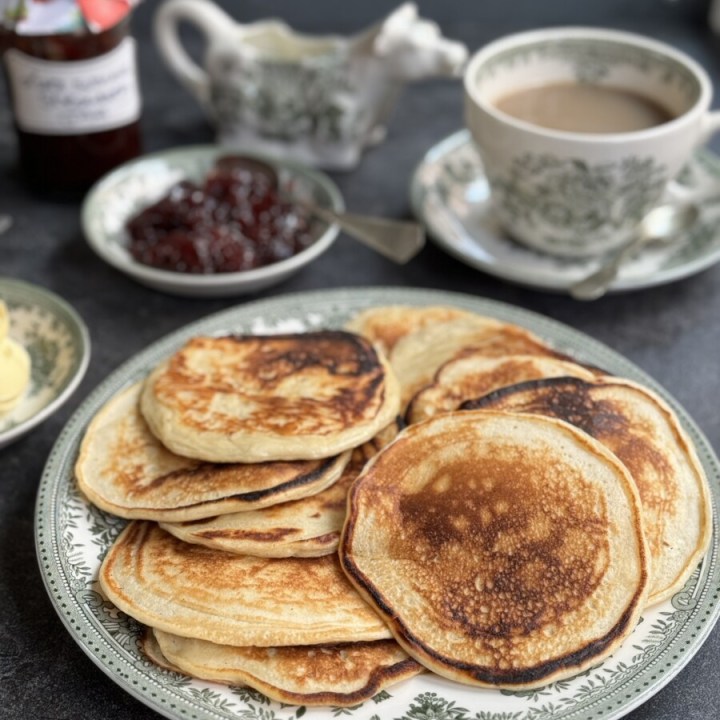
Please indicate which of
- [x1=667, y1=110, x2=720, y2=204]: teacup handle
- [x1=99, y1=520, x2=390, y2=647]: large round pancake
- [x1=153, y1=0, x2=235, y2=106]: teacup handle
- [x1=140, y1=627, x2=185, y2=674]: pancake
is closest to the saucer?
[x1=667, y1=110, x2=720, y2=204]: teacup handle

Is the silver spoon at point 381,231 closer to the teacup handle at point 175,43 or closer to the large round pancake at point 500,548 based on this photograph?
the teacup handle at point 175,43

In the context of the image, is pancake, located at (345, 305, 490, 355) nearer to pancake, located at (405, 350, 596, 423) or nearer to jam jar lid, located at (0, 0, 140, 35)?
pancake, located at (405, 350, 596, 423)

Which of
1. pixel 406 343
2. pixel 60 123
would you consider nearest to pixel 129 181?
pixel 60 123

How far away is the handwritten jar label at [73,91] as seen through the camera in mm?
2012

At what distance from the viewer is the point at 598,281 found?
6.01 feet

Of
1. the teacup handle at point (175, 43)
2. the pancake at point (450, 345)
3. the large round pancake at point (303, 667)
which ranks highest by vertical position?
the teacup handle at point (175, 43)

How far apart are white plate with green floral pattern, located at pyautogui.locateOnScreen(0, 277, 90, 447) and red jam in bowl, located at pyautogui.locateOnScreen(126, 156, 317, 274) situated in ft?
0.80

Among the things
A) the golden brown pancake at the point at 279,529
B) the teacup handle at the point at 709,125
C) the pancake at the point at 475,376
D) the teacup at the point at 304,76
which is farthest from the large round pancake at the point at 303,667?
the teacup at the point at 304,76

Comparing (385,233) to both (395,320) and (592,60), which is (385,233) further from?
(592,60)

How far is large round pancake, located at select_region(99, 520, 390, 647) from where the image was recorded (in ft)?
3.62

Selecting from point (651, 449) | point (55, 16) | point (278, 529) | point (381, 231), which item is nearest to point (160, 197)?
point (55, 16)

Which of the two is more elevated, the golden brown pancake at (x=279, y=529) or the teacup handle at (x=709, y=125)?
the teacup handle at (x=709, y=125)

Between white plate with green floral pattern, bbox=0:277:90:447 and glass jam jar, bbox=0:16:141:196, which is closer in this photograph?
white plate with green floral pattern, bbox=0:277:90:447

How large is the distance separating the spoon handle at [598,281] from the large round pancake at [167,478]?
28.6 inches
